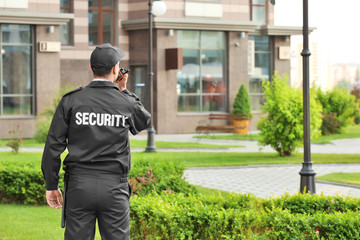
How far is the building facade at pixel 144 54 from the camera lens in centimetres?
2569

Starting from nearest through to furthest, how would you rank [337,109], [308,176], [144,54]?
[308,176]
[144,54]
[337,109]

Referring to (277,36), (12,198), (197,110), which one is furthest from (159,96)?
(12,198)

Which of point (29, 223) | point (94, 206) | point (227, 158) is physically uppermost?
point (94, 206)

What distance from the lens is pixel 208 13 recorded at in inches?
1153

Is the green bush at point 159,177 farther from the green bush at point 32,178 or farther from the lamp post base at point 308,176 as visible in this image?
the lamp post base at point 308,176

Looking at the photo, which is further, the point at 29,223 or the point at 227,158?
the point at 227,158

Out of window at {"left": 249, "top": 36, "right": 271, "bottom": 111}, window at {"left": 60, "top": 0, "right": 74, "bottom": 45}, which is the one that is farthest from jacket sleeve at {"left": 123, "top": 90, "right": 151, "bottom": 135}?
window at {"left": 249, "top": 36, "right": 271, "bottom": 111}

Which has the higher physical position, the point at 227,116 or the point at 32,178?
the point at 227,116

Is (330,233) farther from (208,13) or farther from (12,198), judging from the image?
(208,13)

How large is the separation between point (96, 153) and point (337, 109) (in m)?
26.9

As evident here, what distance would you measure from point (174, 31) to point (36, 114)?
23.5ft

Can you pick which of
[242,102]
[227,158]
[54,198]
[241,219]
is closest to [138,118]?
[54,198]

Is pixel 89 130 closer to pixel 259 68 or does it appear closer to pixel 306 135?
pixel 306 135

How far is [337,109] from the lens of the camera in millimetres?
30125
